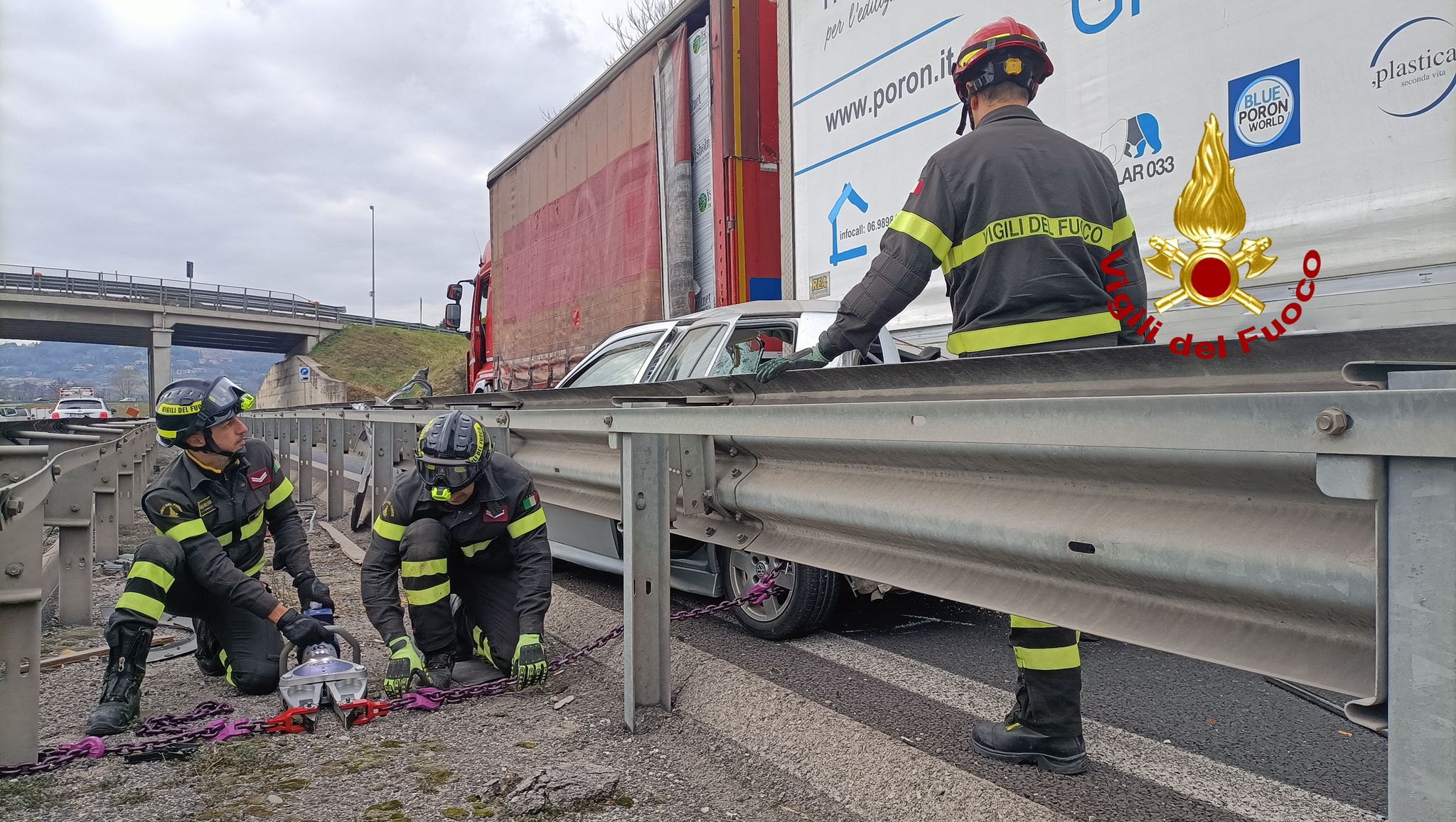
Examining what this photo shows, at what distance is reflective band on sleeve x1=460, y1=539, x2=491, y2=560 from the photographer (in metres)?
4.09

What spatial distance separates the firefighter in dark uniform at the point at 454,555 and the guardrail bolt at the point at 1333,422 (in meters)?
3.06

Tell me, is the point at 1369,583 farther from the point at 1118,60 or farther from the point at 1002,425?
the point at 1118,60

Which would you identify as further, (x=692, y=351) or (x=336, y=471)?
(x=336, y=471)

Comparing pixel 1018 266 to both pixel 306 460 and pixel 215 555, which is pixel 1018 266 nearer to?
pixel 215 555

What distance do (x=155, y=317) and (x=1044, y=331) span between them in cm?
6187

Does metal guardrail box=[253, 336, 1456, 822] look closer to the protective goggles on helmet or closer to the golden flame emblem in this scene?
the protective goggles on helmet

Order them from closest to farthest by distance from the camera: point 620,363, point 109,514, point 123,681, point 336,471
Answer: point 123,681, point 620,363, point 109,514, point 336,471

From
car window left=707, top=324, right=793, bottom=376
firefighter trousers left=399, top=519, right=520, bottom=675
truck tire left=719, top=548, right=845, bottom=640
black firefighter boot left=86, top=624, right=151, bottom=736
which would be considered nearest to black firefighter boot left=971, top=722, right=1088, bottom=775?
truck tire left=719, top=548, right=845, bottom=640

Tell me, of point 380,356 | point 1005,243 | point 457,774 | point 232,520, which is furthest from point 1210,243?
point 380,356

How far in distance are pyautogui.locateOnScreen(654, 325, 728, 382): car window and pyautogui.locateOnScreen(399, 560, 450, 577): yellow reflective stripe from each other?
1670 mm

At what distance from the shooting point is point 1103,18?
418 centimetres

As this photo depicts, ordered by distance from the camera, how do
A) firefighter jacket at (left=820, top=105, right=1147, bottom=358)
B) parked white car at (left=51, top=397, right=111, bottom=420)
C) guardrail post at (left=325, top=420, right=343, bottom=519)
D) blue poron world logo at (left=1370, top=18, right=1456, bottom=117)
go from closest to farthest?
firefighter jacket at (left=820, top=105, right=1147, bottom=358), blue poron world logo at (left=1370, top=18, right=1456, bottom=117), guardrail post at (left=325, top=420, right=343, bottom=519), parked white car at (left=51, top=397, right=111, bottom=420)

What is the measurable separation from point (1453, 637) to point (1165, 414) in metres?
0.45

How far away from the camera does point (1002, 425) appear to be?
170cm
